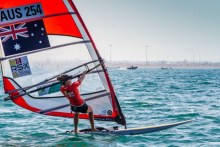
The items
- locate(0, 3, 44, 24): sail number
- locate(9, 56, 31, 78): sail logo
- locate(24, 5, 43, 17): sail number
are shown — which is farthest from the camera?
locate(9, 56, 31, 78): sail logo

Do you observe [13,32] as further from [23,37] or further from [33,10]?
[33,10]

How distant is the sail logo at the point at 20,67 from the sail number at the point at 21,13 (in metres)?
0.91

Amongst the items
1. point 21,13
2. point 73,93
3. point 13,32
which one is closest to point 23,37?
point 13,32

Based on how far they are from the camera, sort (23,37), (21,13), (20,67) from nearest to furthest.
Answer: (21,13) → (23,37) → (20,67)

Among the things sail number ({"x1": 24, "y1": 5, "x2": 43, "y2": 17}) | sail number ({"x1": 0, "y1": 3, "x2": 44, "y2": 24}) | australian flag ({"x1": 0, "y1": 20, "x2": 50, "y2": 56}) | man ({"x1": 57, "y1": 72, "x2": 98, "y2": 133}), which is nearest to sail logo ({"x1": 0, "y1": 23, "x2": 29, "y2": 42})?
australian flag ({"x1": 0, "y1": 20, "x2": 50, "y2": 56})

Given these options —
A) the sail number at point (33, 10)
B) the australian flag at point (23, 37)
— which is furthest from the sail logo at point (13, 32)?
the sail number at point (33, 10)

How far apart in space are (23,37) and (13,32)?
0.25 m

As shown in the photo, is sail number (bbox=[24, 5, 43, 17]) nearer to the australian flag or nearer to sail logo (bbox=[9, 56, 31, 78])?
the australian flag

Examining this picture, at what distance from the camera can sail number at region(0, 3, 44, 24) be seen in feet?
26.1

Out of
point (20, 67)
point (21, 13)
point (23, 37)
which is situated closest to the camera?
point (21, 13)

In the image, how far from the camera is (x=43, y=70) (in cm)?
849

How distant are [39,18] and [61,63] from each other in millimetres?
1202

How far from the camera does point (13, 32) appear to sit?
320 inches

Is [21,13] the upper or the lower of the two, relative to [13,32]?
upper
